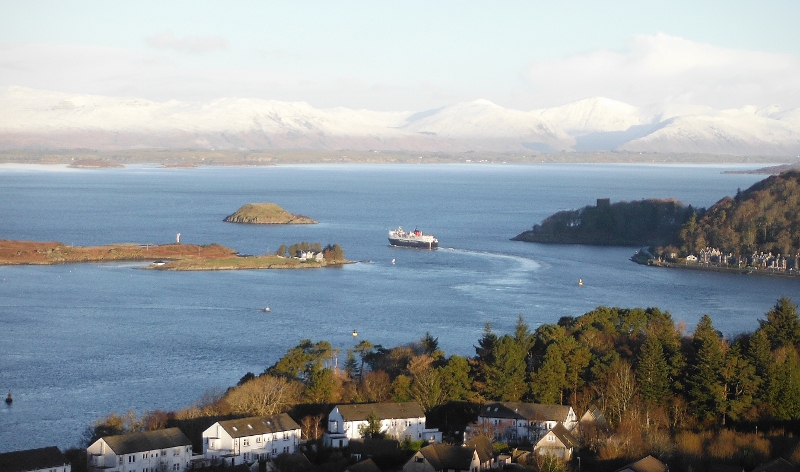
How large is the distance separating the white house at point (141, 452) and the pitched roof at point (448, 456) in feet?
6.57

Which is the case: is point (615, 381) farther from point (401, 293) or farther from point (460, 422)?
point (401, 293)

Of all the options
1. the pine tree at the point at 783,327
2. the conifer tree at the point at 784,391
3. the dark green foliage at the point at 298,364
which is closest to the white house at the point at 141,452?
the dark green foliage at the point at 298,364

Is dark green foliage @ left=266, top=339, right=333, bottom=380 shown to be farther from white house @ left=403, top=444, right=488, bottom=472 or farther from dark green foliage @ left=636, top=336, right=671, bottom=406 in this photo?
dark green foliage @ left=636, top=336, right=671, bottom=406

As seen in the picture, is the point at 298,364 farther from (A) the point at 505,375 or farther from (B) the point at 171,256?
(B) the point at 171,256

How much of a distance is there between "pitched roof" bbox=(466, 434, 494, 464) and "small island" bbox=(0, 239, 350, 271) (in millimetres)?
17414

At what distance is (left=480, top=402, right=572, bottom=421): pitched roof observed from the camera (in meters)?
10.7

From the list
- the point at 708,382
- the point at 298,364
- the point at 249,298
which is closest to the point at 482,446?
the point at 708,382

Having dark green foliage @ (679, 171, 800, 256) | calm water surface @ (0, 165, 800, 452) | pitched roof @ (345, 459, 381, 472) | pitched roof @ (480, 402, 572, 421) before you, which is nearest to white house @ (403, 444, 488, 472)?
pitched roof @ (345, 459, 381, 472)

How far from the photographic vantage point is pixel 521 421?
422 inches

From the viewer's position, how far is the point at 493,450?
9.78 m

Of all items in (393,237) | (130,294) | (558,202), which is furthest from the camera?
(558,202)

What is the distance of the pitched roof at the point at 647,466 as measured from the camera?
29.4ft

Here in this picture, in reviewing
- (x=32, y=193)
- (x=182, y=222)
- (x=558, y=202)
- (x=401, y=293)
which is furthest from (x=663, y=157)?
(x=401, y=293)

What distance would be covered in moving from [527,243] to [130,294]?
15.5 meters
